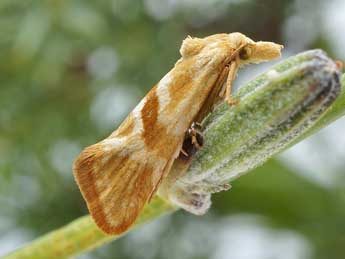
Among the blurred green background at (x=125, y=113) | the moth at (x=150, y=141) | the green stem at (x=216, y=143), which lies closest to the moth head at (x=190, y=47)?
the moth at (x=150, y=141)

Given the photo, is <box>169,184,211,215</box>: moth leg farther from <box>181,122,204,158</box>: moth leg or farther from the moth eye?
the moth eye

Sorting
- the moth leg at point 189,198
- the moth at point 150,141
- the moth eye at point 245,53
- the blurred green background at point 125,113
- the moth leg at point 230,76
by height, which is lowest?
the blurred green background at point 125,113

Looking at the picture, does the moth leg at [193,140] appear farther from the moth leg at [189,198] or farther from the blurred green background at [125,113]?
the blurred green background at [125,113]

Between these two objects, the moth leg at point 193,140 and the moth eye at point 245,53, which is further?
the moth eye at point 245,53

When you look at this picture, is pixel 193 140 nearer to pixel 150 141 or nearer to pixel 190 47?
pixel 150 141

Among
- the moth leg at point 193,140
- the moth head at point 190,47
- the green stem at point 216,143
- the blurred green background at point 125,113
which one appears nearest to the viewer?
the green stem at point 216,143
